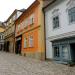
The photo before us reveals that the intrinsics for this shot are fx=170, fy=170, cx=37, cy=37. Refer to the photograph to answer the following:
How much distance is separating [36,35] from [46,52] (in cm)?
315

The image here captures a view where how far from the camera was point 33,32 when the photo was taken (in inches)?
913

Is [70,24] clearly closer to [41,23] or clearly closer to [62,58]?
[62,58]

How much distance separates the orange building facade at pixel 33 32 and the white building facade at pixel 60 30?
0.81 m

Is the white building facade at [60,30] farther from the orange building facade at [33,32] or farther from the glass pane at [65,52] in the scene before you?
the orange building facade at [33,32]

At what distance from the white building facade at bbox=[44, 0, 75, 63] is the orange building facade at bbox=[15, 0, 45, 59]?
31.8 inches

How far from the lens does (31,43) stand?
2411 cm

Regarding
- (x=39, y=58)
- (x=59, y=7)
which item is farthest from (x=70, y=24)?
(x=39, y=58)

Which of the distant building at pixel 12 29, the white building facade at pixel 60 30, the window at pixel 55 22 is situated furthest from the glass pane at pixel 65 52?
the distant building at pixel 12 29

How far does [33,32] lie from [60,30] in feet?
21.2

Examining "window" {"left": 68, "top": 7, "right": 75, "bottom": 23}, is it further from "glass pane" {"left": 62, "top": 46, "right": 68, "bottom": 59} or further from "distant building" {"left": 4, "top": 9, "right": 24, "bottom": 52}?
"distant building" {"left": 4, "top": 9, "right": 24, "bottom": 52}

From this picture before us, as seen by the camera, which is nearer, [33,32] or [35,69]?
[35,69]

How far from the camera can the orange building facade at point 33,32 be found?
20641mm

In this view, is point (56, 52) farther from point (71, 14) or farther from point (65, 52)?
point (71, 14)

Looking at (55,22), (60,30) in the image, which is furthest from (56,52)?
(55,22)
